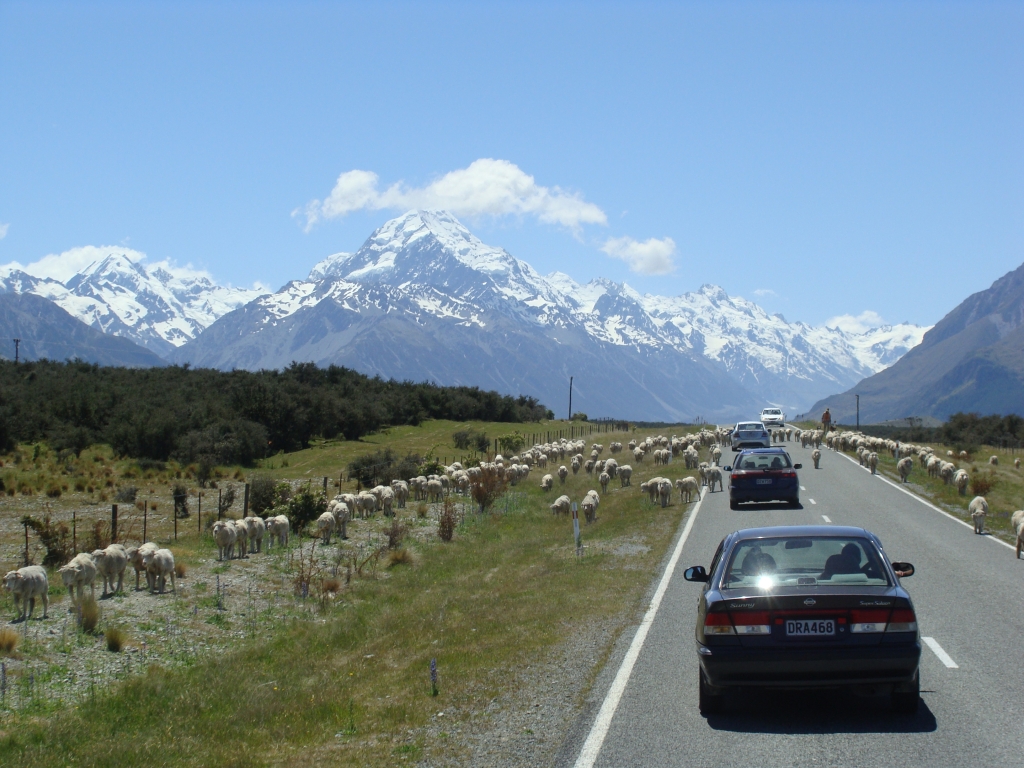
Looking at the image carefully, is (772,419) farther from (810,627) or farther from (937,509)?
(810,627)

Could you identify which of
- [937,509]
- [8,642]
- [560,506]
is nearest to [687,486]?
[560,506]

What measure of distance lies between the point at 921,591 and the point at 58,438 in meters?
47.0

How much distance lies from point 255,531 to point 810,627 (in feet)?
55.0

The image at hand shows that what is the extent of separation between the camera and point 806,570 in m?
9.12

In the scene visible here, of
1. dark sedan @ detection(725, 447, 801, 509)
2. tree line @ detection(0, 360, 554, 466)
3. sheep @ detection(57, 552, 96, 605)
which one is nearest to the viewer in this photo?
sheep @ detection(57, 552, 96, 605)

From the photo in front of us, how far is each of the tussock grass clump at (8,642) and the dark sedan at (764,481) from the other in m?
18.1

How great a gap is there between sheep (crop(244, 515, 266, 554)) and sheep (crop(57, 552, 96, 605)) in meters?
6.08

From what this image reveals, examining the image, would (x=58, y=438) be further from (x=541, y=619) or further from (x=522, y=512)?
(x=541, y=619)

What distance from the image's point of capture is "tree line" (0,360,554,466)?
52.2m

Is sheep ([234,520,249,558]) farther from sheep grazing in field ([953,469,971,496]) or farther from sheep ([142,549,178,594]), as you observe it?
sheep grazing in field ([953,469,971,496])

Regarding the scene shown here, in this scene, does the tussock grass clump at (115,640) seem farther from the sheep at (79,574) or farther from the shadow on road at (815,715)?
the shadow on road at (815,715)

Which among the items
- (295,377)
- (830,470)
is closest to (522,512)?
(830,470)

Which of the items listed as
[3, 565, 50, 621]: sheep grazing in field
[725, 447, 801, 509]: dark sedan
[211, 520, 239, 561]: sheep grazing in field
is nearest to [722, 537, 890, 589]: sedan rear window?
[3, 565, 50, 621]: sheep grazing in field

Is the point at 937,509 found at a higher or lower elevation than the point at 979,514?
lower
